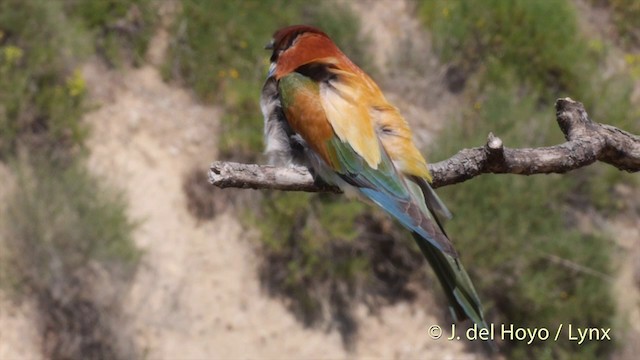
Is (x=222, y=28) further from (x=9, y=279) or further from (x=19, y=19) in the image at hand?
(x=9, y=279)

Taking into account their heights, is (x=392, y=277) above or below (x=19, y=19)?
below

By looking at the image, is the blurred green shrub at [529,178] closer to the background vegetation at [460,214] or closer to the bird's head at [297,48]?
the background vegetation at [460,214]

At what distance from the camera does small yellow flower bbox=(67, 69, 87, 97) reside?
523cm

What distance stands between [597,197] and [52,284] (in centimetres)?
379

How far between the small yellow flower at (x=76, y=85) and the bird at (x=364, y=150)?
2.73 metres

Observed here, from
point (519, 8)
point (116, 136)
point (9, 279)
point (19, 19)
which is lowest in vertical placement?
point (9, 279)

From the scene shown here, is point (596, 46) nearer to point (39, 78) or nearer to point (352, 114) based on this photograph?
point (39, 78)

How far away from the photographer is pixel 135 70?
5.77m

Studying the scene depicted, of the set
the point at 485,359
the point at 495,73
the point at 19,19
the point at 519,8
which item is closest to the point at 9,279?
the point at 19,19

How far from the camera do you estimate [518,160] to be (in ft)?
7.32

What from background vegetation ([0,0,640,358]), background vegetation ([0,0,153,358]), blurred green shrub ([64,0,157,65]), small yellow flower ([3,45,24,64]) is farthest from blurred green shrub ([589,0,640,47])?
small yellow flower ([3,45,24,64])

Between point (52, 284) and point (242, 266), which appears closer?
point (52, 284)

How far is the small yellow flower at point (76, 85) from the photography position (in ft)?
17.2

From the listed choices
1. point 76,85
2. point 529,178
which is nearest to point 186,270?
point 76,85
